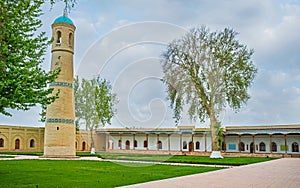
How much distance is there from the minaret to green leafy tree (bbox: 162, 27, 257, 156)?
8227 millimetres

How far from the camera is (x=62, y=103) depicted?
26.3 metres

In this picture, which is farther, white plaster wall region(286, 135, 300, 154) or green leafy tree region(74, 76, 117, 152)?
green leafy tree region(74, 76, 117, 152)

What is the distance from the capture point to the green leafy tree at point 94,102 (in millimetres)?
36156

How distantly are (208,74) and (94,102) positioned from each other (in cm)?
1527

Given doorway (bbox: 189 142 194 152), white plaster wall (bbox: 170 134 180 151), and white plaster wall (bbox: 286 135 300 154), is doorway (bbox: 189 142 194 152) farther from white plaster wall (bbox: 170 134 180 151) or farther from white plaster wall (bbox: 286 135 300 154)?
white plaster wall (bbox: 286 135 300 154)

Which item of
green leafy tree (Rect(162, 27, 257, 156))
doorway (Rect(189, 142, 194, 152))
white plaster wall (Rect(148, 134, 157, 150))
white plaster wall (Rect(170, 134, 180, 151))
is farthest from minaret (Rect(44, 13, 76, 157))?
doorway (Rect(189, 142, 194, 152))

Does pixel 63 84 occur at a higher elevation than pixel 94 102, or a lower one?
higher

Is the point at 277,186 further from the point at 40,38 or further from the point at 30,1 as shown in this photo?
the point at 30,1

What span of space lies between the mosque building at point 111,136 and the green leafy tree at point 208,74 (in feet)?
28.5

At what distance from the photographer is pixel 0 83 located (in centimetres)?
855

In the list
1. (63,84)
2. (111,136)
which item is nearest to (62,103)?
(63,84)

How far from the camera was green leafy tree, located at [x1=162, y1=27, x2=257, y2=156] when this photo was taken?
87.1ft

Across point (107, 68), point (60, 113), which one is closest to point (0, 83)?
point (107, 68)

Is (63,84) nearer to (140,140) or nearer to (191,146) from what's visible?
(140,140)
